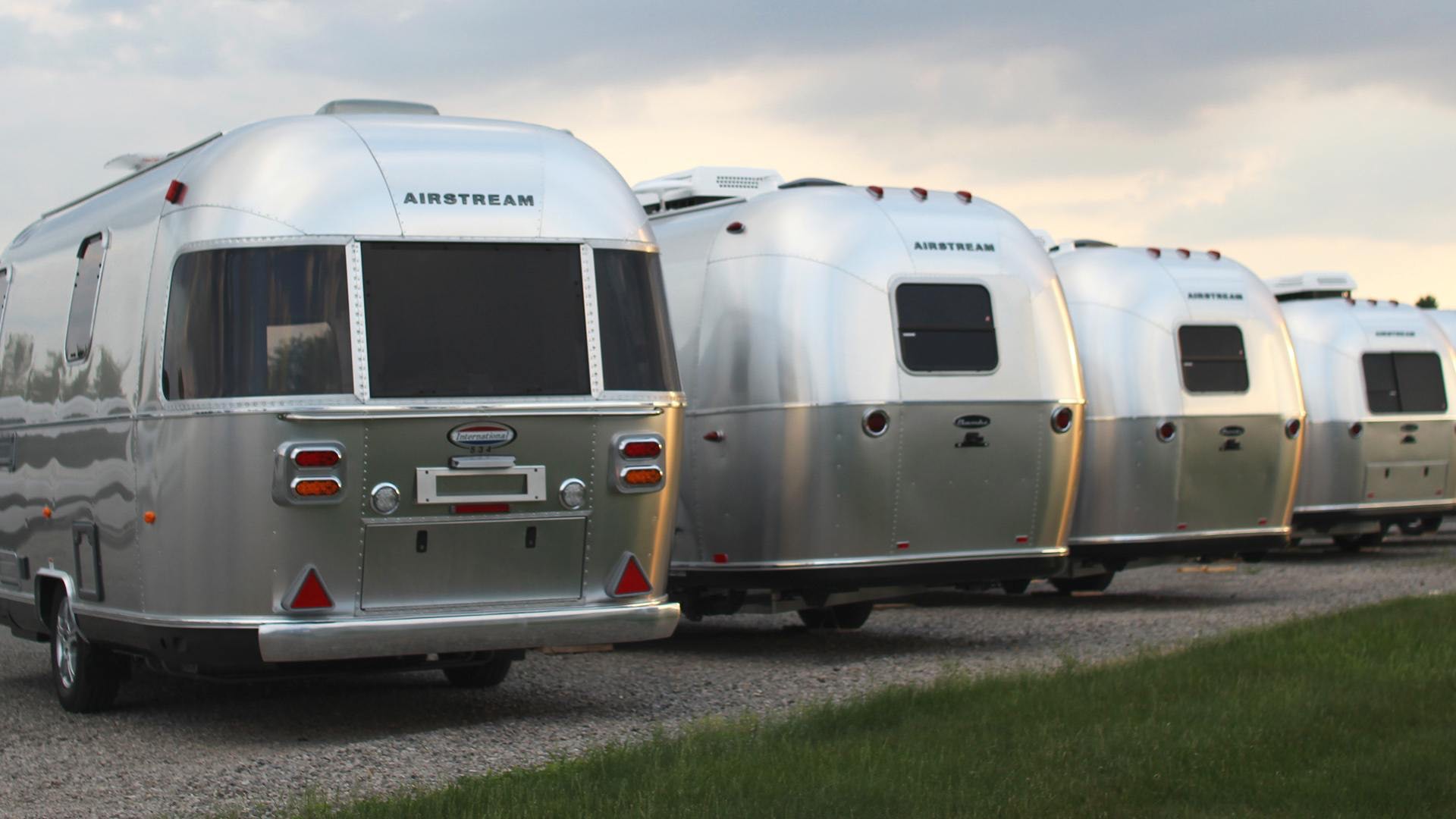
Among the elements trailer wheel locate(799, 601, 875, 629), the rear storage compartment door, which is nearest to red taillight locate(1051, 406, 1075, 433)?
trailer wheel locate(799, 601, 875, 629)

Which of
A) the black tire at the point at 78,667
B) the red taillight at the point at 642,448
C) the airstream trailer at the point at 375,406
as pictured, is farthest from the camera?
the black tire at the point at 78,667

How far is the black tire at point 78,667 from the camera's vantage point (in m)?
10.5

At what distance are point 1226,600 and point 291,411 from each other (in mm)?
10795

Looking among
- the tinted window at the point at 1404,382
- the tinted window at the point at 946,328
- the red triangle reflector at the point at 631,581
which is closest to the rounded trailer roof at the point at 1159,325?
the tinted window at the point at 946,328

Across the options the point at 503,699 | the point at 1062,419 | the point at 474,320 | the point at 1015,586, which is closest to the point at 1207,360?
the point at 1015,586

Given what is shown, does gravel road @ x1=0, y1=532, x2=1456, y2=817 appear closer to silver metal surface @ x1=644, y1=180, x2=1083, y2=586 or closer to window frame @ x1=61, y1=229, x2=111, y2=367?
silver metal surface @ x1=644, y1=180, x2=1083, y2=586

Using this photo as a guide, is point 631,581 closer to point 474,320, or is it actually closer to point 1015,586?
point 474,320

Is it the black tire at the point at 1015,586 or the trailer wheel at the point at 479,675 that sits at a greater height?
the black tire at the point at 1015,586

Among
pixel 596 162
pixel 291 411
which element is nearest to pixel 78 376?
pixel 291 411

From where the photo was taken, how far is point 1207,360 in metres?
16.1

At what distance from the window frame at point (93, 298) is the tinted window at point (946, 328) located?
5009 mm

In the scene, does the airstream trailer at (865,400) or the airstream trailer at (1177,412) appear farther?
the airstream trailer at (1177,412)

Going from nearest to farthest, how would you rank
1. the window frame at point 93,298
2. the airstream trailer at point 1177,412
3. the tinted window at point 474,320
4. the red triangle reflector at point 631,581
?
the tinted window at point 474,320
the red triangle reflector at point 631,581
the window frame at point 93,298
the airstream trailer at point 1177,412

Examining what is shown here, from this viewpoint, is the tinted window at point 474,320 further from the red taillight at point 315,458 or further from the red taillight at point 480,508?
the red taillight at point 480,508
